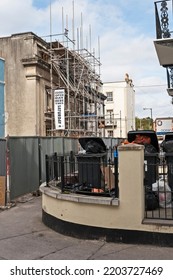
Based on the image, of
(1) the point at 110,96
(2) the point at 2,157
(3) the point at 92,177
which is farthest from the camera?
(1) the point at 110,96

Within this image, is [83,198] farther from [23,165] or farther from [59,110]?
[59,110]

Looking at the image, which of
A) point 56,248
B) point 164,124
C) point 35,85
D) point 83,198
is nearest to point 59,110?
point 35,85

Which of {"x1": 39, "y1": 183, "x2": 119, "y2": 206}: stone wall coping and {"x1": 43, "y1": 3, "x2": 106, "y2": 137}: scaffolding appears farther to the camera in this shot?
{"x1": 43, "y1": 3, "x2": 106, "y2": 137}: scaffolding

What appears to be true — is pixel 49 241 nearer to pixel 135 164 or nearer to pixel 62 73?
pixel 135 164

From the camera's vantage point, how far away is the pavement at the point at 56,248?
5.11 metres

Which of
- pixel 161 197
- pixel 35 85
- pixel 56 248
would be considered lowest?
pixel 56 248

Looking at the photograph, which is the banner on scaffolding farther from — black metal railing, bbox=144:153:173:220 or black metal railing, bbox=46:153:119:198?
black metal railing, bbox=144:153:173:220

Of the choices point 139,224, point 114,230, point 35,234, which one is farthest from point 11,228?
point 139,224

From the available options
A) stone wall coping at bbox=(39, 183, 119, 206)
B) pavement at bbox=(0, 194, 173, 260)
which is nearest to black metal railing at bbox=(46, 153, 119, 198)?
stone wall coping at bbox=(39, 183, 119, 206)

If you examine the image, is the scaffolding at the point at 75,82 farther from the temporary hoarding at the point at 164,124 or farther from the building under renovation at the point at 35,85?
the temporary hoarding at the point at 164,124

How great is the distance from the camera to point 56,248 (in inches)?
220

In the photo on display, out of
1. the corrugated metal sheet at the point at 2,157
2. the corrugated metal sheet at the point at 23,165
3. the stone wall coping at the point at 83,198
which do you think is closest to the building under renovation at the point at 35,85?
the corrugated metal sheet at the point at 23,165

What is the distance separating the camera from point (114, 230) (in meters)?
5.73

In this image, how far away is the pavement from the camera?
5105mm
